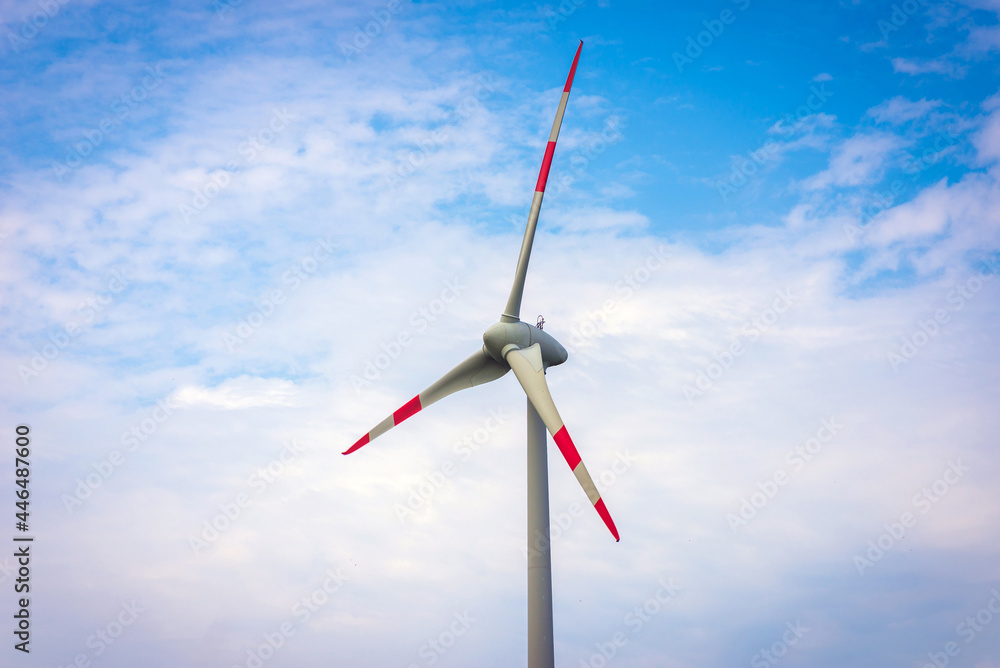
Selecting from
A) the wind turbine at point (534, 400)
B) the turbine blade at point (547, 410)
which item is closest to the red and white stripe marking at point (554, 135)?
the wind turbine at point (534, 400)

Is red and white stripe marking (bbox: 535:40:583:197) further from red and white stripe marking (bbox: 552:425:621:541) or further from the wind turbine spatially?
red and white stripe marking (bbox: 552:425:621:541)

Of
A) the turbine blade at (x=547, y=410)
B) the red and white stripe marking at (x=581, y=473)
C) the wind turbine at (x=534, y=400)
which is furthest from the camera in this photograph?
the wind turbine at (x=534, y=400)

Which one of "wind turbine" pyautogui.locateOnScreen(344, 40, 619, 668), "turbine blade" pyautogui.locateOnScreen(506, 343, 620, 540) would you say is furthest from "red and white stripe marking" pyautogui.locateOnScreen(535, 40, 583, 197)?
"turbine blade" pyautogui.locateOnScreen(506, 343, 620, 540)

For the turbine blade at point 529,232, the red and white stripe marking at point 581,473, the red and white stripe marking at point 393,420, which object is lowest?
the red and white stripe marking at point 581,473

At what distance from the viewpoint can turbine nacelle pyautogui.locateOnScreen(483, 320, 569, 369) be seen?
3281 centimetres

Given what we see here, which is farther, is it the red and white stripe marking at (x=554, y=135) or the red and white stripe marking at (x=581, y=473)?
the red and white stripe marking at (x=554, y=135)

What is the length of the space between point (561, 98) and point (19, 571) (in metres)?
26.3

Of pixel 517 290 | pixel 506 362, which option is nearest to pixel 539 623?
pixel 506 362

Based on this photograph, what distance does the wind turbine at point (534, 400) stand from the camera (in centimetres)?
2989

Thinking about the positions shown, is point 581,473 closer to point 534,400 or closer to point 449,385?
point 534,400

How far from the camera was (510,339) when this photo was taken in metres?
32.8

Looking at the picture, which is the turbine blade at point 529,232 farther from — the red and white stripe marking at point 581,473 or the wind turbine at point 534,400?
the red and white stripe marking at point 581,473

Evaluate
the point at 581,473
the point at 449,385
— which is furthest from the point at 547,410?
the point at 449,385

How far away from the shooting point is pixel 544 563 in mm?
30562
